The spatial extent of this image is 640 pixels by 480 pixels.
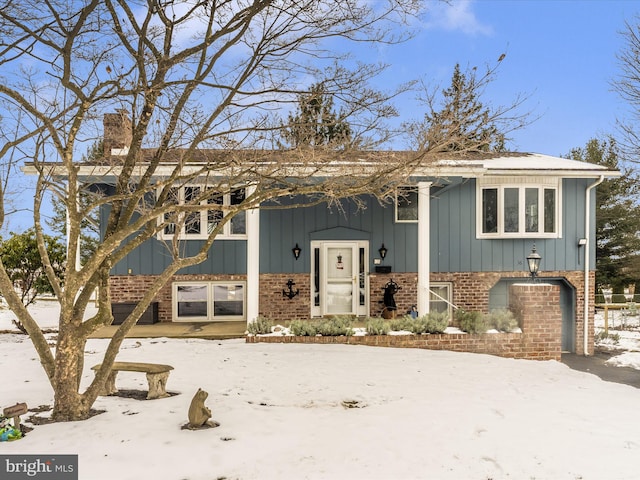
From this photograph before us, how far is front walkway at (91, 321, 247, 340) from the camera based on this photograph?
9406 millimetres

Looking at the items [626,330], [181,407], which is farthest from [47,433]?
[626,330]

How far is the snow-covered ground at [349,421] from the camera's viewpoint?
13.2 ft

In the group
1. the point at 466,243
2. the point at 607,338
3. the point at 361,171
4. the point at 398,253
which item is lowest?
the point at 607,338

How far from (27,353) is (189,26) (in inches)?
258

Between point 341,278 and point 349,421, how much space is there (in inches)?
258

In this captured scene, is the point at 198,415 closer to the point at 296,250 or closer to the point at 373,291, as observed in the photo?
the point at 296,250

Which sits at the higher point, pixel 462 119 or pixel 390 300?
pixel 462 119

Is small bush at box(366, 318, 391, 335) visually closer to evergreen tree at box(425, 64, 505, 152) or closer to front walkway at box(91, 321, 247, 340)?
front walkway at box(91, 321, 247, 340)

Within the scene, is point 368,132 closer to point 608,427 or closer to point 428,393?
point 428,393

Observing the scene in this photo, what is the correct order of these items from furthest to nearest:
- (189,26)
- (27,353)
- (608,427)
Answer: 1. (27,353)
2. (189,26)
3. (608,427)

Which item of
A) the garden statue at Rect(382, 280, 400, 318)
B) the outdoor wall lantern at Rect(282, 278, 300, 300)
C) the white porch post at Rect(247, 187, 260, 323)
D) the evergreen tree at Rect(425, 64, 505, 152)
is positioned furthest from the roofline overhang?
the outdoor wall lantern at Rect(282, 278, 300, 300)

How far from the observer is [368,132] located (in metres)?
5.74

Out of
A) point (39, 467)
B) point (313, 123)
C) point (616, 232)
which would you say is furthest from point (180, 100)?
point (616, 232)

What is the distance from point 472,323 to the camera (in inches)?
352
